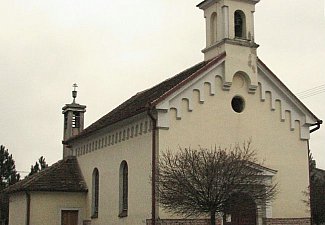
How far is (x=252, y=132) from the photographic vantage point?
24547 millimetres

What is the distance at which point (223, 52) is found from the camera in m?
24.5

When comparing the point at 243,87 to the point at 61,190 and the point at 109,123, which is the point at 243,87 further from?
the point at 61,190

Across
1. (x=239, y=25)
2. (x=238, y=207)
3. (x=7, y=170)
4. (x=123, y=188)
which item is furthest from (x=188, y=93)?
(x=7, y=170)

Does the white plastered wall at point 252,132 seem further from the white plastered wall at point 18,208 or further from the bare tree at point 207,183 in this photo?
the white plastered wall at point 18,208

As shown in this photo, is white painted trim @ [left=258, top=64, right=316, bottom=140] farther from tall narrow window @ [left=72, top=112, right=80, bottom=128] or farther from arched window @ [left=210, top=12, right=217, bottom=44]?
tall narrow window @ [left=72, top=112, right=80, bottom=128]

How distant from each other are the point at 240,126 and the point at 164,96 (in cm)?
374

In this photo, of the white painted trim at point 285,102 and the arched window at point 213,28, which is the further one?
the arched window at point 213,28

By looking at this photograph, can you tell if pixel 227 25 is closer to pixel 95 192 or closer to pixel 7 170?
pixel 95 192

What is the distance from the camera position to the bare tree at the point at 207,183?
19250mm

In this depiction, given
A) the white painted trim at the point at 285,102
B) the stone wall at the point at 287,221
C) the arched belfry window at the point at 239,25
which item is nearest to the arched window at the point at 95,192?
the stone wall at the point at 287,221

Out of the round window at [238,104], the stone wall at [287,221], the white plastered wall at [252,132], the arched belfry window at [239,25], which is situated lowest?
the stone wall at [287,221]

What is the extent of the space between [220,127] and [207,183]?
5075 mm

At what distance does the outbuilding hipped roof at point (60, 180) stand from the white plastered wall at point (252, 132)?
9.80 m

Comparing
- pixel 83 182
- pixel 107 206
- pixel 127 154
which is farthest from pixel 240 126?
pixel 83 182
